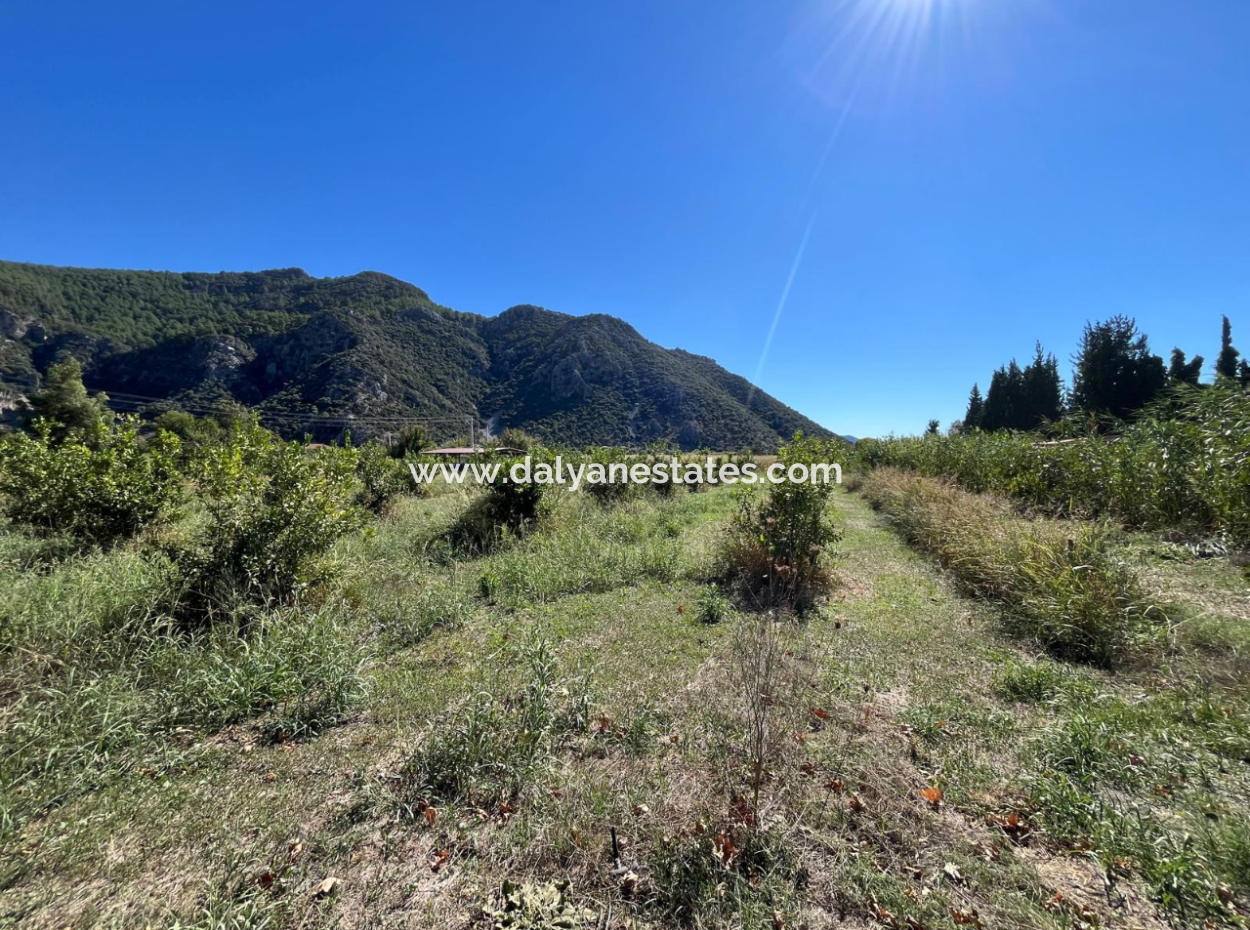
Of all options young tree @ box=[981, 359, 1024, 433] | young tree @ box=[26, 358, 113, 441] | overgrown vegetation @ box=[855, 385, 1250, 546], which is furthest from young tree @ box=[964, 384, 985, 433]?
young tree @ box=[26, 358, 113, 441]

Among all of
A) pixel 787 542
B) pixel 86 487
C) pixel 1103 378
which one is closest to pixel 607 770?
pixel 787 542

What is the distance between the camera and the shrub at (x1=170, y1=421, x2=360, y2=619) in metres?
3.80

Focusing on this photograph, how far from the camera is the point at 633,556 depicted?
20.5 ft

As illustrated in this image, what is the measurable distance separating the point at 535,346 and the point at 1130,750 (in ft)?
224

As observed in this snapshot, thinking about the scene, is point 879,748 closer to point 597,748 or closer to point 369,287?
point 597,748

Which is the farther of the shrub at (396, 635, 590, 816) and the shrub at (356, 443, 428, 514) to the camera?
the shrub at (356, 443, 428, 514)

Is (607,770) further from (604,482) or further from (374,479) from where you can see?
(374,479)

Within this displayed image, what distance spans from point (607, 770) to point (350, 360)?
5958 cm

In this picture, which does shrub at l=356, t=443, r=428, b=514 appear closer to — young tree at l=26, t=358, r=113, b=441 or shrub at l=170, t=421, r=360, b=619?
shrub at l=170, t=421, r=360, b=619

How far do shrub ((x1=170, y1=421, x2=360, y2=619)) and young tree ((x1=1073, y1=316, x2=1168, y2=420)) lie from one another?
1678 inches

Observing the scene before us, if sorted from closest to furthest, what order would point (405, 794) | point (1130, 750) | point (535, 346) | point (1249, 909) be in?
1. point (1249, 909)
2. point (405, 794)
3. point (1130, 750)
4. point (535, 346)

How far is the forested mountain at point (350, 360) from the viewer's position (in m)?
46.7

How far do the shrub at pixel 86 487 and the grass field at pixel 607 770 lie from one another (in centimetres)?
154

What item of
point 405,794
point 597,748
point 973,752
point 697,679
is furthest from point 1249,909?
point 405,794
